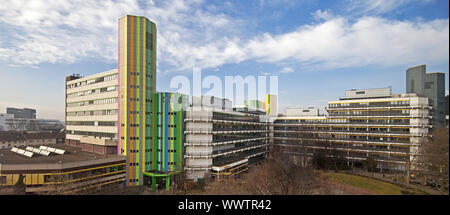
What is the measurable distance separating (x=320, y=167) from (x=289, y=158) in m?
5.65

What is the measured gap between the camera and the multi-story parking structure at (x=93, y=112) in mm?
31828

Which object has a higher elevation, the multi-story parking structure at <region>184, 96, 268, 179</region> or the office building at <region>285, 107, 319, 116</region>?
the office building at <region>285, 107, 319, 116</region>

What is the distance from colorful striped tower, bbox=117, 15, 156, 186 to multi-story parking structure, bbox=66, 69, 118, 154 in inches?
88.5

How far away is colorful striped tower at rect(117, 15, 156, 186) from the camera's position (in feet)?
98.6

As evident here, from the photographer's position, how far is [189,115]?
103ft

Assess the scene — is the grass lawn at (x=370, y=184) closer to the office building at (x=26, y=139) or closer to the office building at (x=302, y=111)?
the office building at (x=302, y=111)

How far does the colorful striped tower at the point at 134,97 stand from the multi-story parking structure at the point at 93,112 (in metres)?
2.25

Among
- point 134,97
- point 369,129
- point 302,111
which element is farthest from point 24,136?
point 369,129

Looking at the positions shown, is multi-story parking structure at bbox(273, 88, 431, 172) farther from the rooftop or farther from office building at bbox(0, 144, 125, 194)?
the rooftop

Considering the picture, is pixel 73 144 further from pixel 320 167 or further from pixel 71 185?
pixel 320 167

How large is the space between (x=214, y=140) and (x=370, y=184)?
2281 cm

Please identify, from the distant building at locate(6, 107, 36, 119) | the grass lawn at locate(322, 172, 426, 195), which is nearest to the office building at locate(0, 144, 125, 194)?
the grass lawn at locate(322, 172, 426, 195)

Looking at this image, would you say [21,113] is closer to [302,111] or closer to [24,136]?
[24,136]
